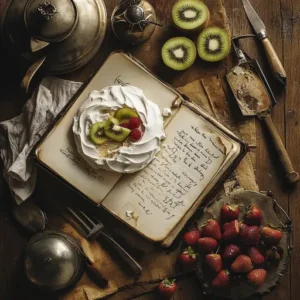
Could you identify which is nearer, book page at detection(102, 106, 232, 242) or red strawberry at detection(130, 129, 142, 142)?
red strawberry at detection(130, 129, 142, 142)

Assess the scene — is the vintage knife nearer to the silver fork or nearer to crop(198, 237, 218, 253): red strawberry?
crop(198, 237, 218, 253): red strawberry

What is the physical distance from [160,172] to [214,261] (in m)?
0.44

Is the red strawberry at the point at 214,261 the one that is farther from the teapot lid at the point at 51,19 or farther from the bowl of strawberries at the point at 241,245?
the teapot lid at the point at 51,19

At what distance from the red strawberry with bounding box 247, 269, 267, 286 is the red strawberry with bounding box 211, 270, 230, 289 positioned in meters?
0.09

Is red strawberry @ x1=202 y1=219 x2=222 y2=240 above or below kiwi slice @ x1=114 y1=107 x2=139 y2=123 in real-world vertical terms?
below

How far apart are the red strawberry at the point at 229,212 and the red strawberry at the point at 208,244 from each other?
0.36 feet

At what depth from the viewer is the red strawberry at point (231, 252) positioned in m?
2.41

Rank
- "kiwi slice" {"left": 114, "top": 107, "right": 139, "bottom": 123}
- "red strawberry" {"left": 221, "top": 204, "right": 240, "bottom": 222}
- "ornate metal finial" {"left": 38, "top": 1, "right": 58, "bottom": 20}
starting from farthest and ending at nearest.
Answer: "red strawberry" {"left": 221, "top": 204, "right": 240, "bottom": 222} < "kiwi slice" {"left": 114, "top": 107, "right": 139, "bottom": 123} < "ornate metal finial" {"left": 38, "top": 1, "right": 58, "bottom": 20}

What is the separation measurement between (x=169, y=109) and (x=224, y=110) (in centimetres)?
29

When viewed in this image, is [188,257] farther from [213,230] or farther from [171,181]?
[171,181]

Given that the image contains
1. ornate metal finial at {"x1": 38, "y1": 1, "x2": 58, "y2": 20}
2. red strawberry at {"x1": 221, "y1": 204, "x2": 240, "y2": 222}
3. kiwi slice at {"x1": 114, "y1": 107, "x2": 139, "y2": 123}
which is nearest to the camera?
ornate metal finial at {"x1": 38, "y1": 1, "x2": 58, "y2": 20}

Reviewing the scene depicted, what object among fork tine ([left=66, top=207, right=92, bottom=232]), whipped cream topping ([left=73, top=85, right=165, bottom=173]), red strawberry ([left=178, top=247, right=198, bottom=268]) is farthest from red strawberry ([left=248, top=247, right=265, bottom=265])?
fork tine ([left=66, top=207, right=92, bottom=232])

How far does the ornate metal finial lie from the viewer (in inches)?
86.8

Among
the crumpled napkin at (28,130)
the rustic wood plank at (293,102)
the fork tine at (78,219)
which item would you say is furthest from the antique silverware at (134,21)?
the fork tine at (78,219)
